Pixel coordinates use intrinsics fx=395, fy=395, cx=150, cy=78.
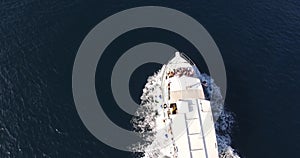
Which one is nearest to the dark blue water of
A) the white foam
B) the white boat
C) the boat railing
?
the white foam

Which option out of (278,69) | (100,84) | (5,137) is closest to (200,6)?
(278,69)

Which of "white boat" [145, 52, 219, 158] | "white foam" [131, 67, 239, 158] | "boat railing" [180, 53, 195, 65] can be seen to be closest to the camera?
"white boat" [145, 52, 219, 158]

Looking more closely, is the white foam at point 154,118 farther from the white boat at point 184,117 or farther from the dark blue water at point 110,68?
the dark blue water at point 110,68

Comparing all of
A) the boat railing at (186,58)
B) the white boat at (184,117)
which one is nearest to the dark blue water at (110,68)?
the boat railing at (186,58)

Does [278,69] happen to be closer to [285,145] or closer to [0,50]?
[285,145]

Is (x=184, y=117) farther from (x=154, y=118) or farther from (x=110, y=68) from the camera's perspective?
(x=110, y=68)

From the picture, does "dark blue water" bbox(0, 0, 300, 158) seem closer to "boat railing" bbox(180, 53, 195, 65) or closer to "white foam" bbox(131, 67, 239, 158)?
"white foam" bbox(131, 67, 239, 158)
